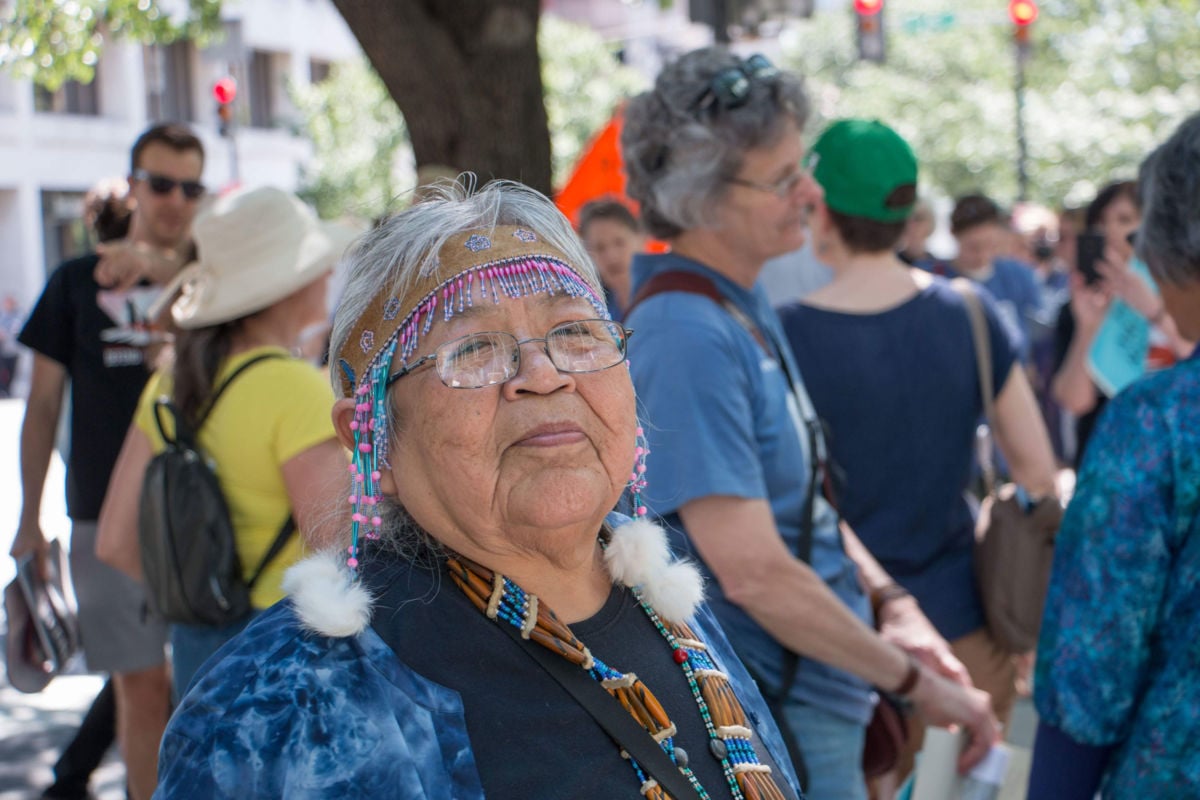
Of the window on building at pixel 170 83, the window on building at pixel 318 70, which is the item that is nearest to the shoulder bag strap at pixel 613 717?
the window on building at pixel 170 83

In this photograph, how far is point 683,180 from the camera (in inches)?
119

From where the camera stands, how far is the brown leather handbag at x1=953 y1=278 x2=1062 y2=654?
3502 millimetres

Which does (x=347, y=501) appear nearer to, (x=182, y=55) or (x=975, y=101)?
(x=182, y=55)

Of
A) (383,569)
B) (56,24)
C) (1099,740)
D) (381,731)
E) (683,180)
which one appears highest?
(56,24)

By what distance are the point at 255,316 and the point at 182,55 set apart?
109 ft

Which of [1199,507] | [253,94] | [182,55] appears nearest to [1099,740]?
[1199,507]

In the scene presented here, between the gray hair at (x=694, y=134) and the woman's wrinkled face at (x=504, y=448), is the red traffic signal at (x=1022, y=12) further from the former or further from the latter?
the woman's wrinkled face at (x=504, y=448)

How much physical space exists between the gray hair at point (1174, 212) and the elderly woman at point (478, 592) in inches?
50.0

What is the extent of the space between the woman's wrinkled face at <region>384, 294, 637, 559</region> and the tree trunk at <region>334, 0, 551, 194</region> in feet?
12.9

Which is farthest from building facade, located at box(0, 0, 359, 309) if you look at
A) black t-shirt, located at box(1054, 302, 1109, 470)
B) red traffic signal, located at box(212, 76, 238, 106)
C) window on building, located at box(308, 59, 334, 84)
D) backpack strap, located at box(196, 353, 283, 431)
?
backpack strap, located at box(196, 353, 283, 431)

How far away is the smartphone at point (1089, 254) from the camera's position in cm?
517

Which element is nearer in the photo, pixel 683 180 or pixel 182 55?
pixel 683 180

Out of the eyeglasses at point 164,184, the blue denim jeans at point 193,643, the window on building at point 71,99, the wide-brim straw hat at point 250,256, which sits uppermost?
the window on building at point 71,99

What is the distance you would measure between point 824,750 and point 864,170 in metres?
1.56
